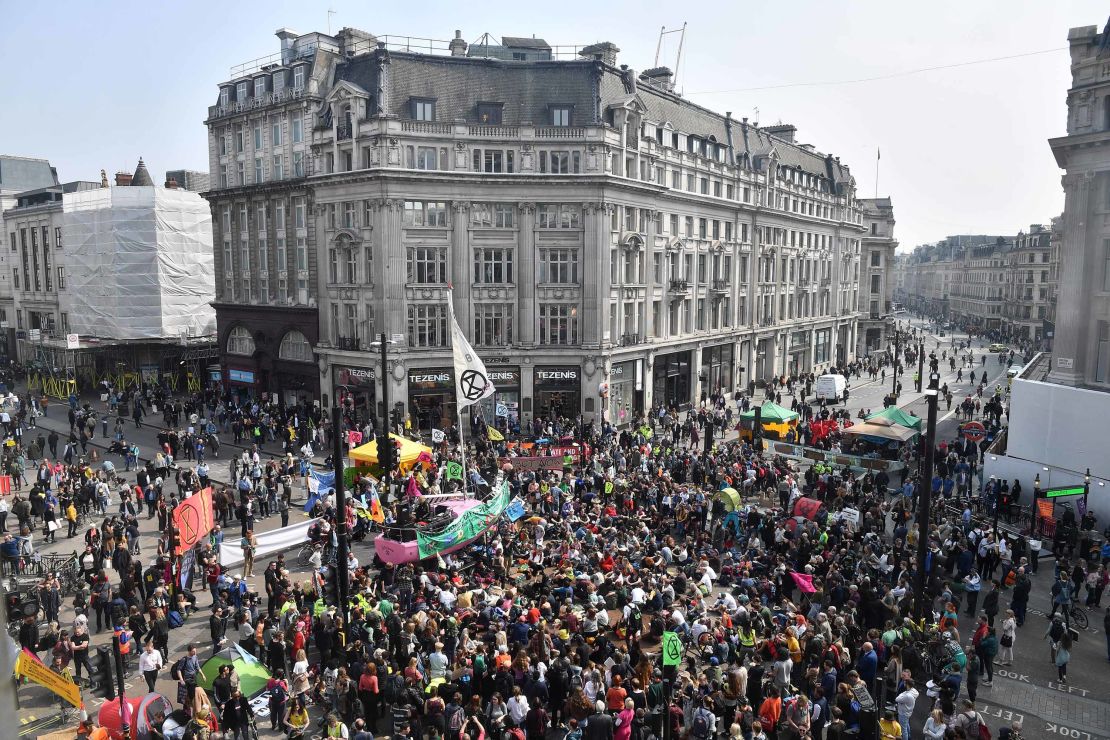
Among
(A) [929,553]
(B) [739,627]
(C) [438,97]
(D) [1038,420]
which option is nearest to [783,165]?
(C) [438,97]

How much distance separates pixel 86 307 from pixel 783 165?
59.5m

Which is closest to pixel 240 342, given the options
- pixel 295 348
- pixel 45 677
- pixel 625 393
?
pixel 295 348

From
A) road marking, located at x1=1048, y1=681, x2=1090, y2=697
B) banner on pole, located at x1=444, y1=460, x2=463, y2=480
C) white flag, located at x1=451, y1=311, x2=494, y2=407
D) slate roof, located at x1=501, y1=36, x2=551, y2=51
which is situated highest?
slate roof, located at x1=501, y1=36, x2=551, y2=51

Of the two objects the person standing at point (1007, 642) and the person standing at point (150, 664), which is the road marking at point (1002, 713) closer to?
the person standing at point (1007, 642)

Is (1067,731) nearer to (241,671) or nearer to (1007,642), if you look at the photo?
(1007,642)

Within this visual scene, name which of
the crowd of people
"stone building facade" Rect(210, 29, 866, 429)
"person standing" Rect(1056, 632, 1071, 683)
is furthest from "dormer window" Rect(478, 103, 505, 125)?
"person standing" Rect(1056, 632, 1071, 683)

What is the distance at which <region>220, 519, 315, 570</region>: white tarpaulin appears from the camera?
22609 mm

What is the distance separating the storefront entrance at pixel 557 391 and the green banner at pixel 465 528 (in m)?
21.0

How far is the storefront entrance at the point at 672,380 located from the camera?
5531cm

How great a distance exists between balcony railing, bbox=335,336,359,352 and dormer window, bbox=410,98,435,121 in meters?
13.3

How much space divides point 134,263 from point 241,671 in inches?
2107

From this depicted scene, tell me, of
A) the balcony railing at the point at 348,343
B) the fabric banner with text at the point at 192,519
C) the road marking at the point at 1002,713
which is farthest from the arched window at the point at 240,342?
the road marking at the point at 1002,713

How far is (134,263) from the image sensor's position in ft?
198

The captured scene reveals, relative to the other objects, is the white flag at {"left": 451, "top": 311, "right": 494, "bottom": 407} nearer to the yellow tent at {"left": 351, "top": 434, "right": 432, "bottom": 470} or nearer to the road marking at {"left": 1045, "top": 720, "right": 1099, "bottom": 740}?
the yellow tent at {"left": 351, "top": 434, "right": 432, "bottom": 470}
